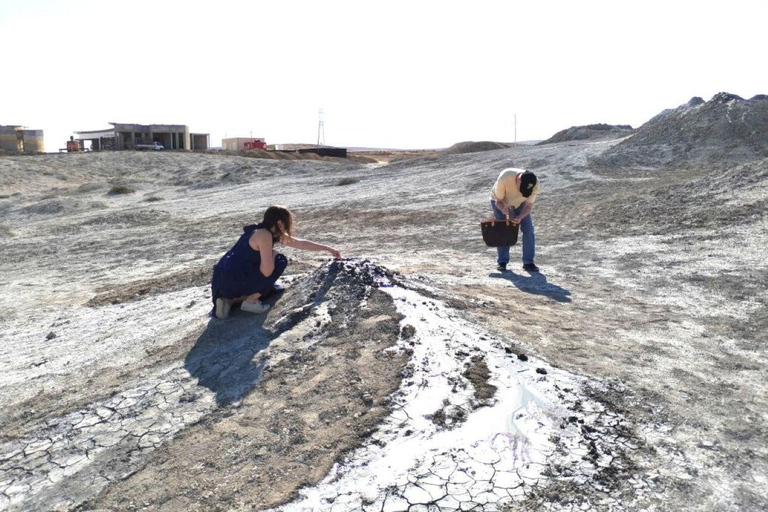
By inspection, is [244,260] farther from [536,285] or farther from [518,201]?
[518,201]

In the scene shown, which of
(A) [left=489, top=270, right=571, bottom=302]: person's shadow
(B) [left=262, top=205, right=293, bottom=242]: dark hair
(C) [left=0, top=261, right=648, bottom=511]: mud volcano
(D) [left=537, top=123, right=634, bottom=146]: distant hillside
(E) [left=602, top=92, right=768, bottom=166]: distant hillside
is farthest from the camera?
(D) [left=537, top=123, right=634, bottom=146]: distant hillside

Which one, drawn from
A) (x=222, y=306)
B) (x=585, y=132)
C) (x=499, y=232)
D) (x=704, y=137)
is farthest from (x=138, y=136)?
(x=222, y=306)

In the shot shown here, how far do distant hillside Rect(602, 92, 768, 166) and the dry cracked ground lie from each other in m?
9.52

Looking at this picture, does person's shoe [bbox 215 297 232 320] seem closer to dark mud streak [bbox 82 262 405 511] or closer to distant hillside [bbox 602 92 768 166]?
dark mud streak [bbox 82 262 405 511]

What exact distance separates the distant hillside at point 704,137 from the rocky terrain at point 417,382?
8.78 m

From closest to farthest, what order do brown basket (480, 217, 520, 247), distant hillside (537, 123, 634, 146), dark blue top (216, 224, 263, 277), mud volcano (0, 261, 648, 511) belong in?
1. mud volcano (0, 261, 648, 511)
2. dark blue top (216, 224, 263, 277)
3. brown basket (480, 217, 520, 247)
4. distant hillside (537, 123, 634, 146)

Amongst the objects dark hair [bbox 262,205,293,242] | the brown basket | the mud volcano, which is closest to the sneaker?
dark hair [bbox 262,205,293,242]

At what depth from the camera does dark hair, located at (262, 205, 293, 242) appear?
5082 millimetres

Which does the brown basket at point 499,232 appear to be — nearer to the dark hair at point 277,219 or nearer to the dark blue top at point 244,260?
the dark hair at point 277,219

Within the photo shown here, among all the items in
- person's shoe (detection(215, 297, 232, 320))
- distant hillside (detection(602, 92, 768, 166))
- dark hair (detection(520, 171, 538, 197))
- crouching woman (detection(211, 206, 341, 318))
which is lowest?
person's shoe (detection(215, 297, 232, 320))

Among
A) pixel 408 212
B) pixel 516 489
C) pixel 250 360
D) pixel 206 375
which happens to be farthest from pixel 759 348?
pixel 408 212

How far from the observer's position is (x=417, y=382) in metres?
3.77

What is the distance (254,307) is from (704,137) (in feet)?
58.0

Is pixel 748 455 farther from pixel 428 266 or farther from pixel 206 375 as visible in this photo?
pixel 428 266
